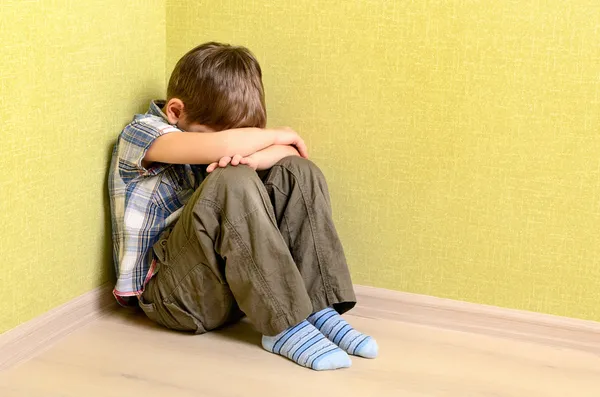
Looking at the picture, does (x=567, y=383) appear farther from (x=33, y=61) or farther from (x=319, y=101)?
(x=33, y=61)

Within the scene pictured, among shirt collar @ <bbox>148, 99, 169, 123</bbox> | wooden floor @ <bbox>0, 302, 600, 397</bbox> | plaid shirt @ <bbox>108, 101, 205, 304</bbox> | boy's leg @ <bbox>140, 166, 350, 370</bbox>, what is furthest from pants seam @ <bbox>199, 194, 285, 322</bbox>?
shirt collar @ <bbox>148, 99, 169, 123</bbox>

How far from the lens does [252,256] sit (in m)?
1.46

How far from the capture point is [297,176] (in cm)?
157

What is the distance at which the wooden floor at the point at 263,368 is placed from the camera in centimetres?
134

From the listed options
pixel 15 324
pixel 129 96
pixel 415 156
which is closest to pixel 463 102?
pixel 415 156

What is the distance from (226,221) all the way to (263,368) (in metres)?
0.28

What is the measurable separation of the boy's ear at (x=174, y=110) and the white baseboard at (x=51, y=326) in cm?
38

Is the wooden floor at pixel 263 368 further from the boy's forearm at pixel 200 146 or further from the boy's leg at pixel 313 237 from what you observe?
the boy's forearm at pixel 200 146

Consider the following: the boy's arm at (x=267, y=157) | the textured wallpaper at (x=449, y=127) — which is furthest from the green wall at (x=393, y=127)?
the boy's arm at (x=267, y=157)

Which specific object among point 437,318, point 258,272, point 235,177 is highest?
point 235,177

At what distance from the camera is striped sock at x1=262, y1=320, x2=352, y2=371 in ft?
4.70

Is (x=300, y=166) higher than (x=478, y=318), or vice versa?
(x=300, y=166)

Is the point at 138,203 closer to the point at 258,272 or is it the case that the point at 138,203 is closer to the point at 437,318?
the point at 258,272

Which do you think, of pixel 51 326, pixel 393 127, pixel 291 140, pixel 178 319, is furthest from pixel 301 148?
pixel 51 326
